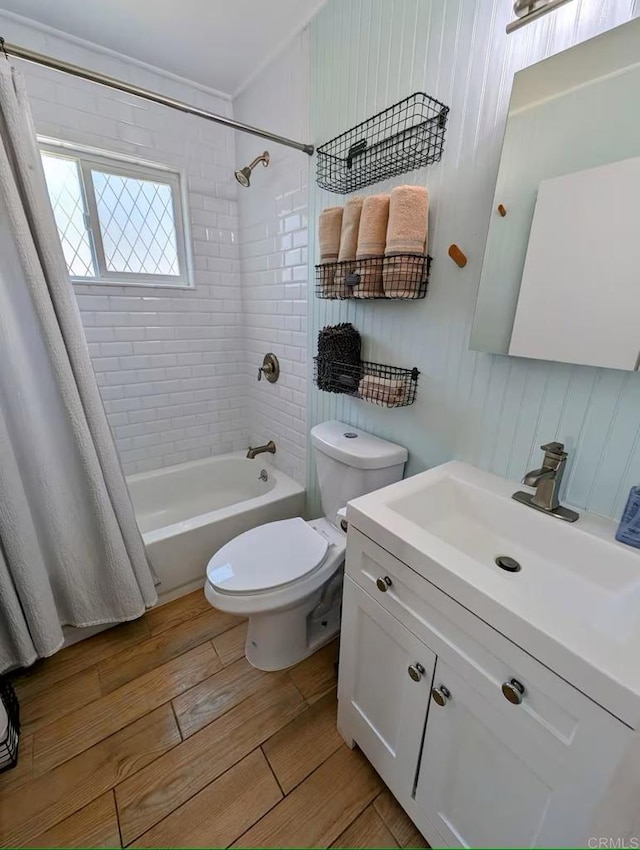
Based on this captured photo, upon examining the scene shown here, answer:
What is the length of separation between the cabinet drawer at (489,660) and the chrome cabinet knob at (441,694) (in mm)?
78

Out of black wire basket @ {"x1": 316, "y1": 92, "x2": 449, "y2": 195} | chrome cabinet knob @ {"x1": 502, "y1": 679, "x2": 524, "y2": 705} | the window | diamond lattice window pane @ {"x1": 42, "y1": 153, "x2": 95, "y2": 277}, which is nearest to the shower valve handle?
the window

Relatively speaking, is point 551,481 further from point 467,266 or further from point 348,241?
point 348,241

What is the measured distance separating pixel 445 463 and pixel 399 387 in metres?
0.31

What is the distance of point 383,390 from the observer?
1.28 m

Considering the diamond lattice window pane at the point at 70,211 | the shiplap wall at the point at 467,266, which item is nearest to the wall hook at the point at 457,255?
the shiplap wall at the point at 467,266

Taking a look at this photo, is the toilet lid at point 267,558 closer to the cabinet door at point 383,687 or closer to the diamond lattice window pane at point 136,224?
the cabinet door at point 383,687

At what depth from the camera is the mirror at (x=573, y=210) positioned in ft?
2.49

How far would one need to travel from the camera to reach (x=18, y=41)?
152 cm

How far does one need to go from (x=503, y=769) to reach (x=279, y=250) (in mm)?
2073

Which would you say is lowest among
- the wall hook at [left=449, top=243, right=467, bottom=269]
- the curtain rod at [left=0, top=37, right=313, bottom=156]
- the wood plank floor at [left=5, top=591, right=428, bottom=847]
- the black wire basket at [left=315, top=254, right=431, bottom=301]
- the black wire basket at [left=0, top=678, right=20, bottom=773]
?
the wood plank floor at [left=5, top=591, right=428, bottom=847]

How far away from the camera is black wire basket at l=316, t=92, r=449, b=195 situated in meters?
1.09

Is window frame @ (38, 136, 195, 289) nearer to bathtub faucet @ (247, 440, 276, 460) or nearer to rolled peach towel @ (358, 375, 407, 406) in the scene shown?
bathtub faucet @ (247, 440, 276, 460)

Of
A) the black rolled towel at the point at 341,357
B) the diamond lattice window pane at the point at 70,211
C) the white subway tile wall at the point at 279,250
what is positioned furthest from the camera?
the diamond lattice window pane at the point at 70,211

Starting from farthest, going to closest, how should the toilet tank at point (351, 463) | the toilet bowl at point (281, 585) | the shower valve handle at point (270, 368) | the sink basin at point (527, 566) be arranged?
the shower valve handle at point (270, 368) → the toilet tank at point (351, 463) → the toilet bowl at point (281, 585) → the sink basin at point (527, 566)
